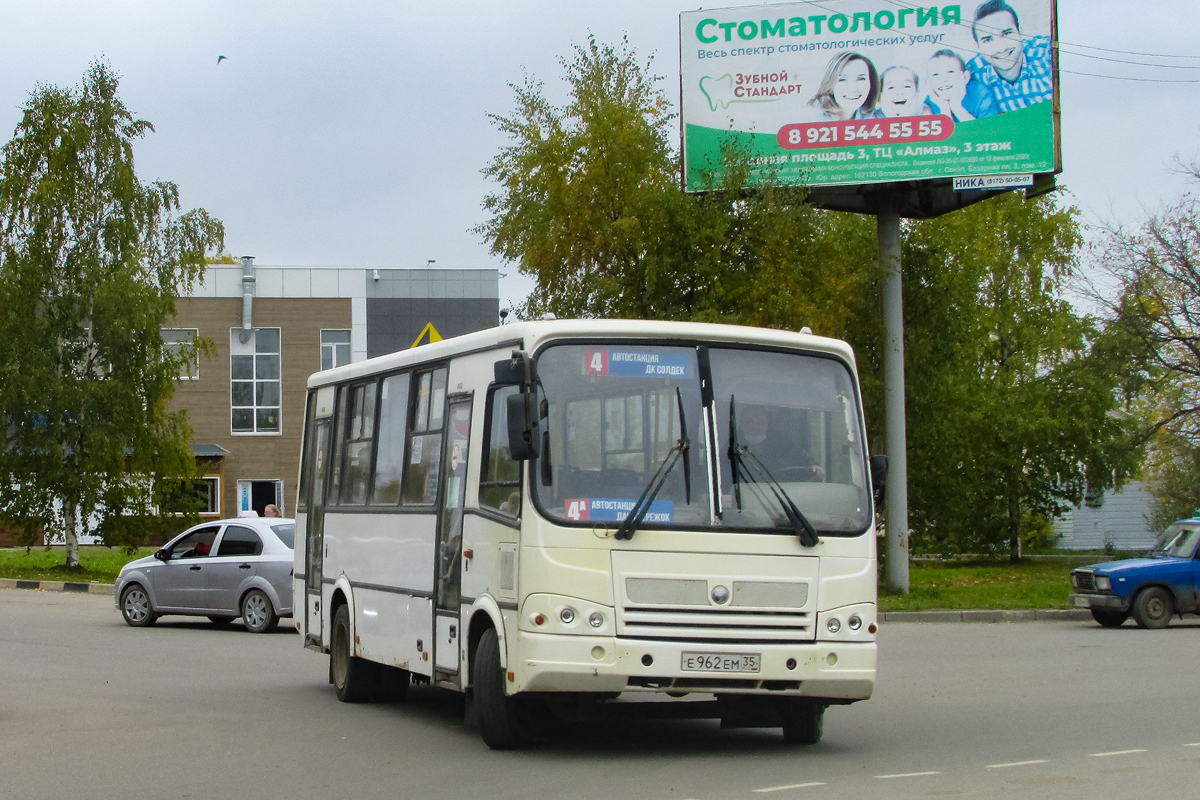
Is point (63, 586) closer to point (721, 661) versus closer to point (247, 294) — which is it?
point (721, 661)

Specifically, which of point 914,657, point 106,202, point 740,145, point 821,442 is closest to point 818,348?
point 821,442

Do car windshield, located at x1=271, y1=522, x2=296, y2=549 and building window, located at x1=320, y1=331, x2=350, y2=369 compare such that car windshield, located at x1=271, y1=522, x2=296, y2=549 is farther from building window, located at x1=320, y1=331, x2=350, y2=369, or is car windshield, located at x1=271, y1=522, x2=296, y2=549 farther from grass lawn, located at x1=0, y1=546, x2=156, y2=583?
building window, located at x1=320, y1=331, x2=350, y2=369

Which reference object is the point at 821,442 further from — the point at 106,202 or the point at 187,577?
the point at 106,202

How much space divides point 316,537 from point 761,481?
19.0ft

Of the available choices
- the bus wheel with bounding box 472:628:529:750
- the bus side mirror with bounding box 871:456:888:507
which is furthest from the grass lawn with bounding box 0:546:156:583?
the bus side mirror with bounding box 871:456:888:507

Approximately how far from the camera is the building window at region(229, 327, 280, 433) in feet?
195

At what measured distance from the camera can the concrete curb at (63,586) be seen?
30.8 metres

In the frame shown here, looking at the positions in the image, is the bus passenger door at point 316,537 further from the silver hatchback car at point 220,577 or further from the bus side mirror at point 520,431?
the silver hatchback car at point 220,577

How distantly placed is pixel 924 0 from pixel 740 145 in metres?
4.08

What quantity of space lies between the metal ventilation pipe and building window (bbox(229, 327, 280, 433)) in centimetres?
49

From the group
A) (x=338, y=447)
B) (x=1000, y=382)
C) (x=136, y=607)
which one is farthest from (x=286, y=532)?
(x=1000, y=382)

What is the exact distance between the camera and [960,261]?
4259 centimetres

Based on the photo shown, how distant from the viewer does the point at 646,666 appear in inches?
354

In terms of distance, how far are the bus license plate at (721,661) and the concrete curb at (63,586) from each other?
23.8m
